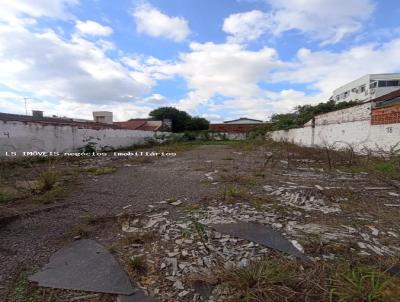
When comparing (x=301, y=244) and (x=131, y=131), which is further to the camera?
(x=131, y=131)

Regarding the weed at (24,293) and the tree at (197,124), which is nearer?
the weed at (24,293)

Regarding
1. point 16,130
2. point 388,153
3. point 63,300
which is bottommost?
point 63,300

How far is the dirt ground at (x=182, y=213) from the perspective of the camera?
259 cm

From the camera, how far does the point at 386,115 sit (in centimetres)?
920

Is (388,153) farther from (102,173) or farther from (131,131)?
(131,131)

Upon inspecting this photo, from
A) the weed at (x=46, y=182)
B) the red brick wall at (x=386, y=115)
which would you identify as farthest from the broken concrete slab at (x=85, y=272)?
the red brick wall at (x=386, y=115)

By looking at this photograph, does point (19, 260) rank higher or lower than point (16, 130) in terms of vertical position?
lower

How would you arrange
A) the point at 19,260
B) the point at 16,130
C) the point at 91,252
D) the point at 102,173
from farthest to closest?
the point at 16,130 < the point at 102,173 < the point at 91,252 < the point at 19,260

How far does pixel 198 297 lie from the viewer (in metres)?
2.07

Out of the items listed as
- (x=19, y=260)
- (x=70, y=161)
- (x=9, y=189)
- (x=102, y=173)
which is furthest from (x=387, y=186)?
(x=70, y=161)

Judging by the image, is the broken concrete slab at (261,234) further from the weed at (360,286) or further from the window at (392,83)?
the window at (392,83)

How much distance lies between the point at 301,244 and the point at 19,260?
2.97 metres

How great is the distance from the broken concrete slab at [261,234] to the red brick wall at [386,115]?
806cm

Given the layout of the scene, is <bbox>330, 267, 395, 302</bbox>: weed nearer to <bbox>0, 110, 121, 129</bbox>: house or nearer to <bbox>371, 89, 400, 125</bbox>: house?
<bbox>371, 89, 400, 125</bbox>: house
